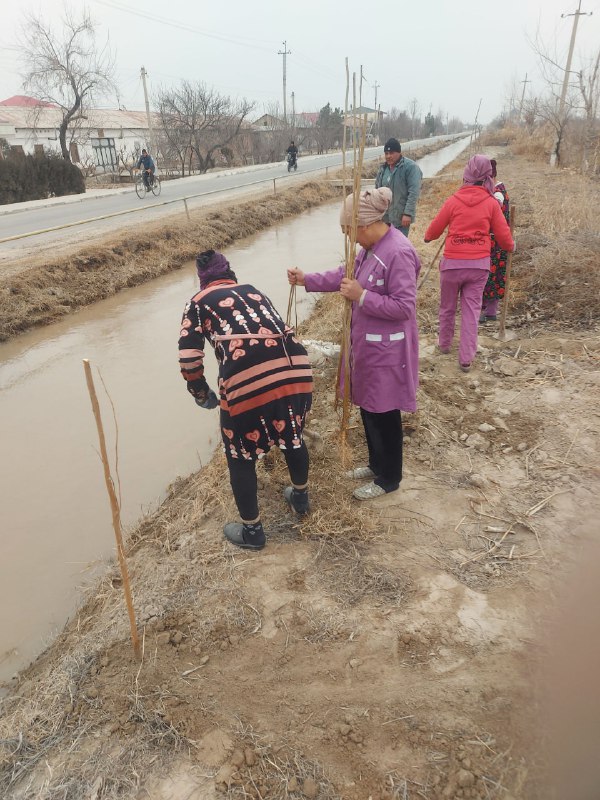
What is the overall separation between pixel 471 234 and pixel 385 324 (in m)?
1.82

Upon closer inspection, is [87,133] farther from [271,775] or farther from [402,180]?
[271,775]

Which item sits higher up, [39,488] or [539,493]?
[539,493]

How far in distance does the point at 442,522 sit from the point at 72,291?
21.2 ft

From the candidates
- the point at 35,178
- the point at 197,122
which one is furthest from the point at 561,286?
the point at 197,122

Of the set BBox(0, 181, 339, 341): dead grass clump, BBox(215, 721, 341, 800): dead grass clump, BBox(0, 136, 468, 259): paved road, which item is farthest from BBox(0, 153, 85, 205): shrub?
BBox(215, 721, 341, 800): dead grass clump

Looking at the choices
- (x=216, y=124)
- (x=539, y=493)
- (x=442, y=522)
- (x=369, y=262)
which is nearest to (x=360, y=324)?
(x=369, y=262)

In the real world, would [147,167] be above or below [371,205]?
above

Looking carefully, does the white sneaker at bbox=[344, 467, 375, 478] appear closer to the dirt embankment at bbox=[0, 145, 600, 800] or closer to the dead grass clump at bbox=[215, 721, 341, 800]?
the dirt embankment at bbox=[0, 145, 600, 800]

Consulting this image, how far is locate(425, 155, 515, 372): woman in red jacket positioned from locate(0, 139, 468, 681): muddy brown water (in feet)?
6.99

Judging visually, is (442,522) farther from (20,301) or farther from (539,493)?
(20,301)

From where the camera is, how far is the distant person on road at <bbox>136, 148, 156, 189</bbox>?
15120 millimetres

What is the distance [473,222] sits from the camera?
3.54 m

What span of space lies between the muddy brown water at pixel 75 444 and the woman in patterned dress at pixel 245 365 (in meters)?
1.32

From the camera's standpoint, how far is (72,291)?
7160 millimetres
